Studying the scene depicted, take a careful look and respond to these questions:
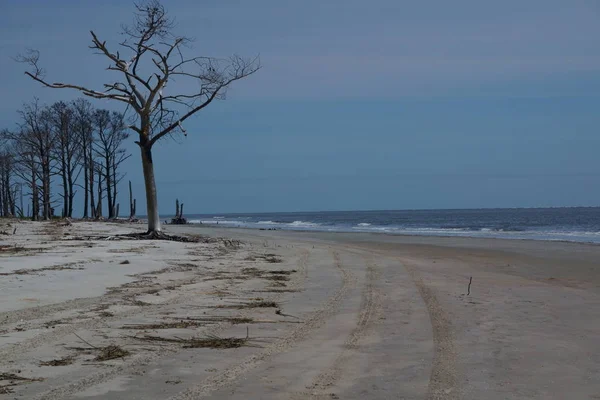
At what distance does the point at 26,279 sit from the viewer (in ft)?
33.8

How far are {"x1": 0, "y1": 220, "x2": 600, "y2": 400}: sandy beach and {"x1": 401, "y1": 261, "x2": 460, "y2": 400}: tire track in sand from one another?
0.06 ft

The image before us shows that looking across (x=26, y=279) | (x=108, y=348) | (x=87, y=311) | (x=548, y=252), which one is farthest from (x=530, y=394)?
(x=548, y=252)

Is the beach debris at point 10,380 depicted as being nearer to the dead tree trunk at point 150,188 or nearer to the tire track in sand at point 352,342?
the tire track in sand at point 352,342

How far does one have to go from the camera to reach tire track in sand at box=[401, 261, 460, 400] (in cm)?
499

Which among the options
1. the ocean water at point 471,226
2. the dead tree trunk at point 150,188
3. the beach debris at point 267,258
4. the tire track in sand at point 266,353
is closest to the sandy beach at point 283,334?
the tire track in sand at point 266,353

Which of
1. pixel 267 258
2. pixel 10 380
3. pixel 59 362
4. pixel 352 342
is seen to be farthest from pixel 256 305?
pixel 267 258

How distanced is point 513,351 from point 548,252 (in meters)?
17.8

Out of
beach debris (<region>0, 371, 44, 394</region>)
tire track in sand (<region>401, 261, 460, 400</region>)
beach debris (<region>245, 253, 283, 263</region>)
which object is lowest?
tire track in sand (<region>401, 261, 460, 400</region>)

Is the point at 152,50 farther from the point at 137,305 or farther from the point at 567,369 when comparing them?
the point at 567,369

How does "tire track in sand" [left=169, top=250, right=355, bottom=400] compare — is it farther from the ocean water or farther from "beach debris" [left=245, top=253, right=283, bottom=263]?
the ocean water

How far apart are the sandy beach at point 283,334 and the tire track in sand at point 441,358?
0.7 inches

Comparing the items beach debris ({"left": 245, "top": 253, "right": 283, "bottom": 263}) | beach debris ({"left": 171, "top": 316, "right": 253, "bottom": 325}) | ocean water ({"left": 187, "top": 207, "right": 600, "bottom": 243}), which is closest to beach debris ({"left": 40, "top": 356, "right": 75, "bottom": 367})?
beach debris ({"left": 171, "top": 316, "right": 253, "bottom": 325})

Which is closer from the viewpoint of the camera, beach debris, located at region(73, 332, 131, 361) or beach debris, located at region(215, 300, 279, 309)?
beach debris, located at region(73, 332, 131, 361)

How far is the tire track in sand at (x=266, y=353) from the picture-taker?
492 centimetres
